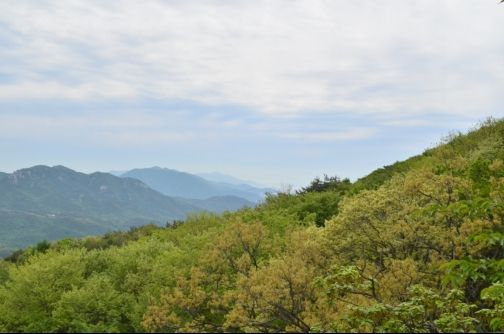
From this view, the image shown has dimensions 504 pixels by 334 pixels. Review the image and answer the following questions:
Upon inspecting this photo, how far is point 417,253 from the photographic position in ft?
66.3

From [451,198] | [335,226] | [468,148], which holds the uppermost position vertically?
[468,148]

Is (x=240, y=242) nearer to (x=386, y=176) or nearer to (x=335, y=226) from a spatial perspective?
(x=335, y=226)

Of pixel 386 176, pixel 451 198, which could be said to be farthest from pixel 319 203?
pixel 451 198

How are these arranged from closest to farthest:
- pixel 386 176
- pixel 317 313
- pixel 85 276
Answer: pixel 317 313, pixel 85 276, pixel 386 176

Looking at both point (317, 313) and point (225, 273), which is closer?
point (317, 313)

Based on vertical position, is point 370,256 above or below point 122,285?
above

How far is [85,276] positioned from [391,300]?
22617mm

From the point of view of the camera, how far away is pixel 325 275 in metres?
18.6

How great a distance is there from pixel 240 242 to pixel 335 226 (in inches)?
202

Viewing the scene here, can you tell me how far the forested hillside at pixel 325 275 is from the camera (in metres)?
11.8

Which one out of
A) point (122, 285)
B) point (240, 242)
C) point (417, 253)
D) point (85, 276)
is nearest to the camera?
point (417, 253)

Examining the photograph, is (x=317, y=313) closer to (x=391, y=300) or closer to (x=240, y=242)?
(x=391, y=300)

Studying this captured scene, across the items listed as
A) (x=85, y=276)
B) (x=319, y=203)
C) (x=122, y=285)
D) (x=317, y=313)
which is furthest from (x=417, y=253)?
(x=319, y=203)

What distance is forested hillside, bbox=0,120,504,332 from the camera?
1177cm
